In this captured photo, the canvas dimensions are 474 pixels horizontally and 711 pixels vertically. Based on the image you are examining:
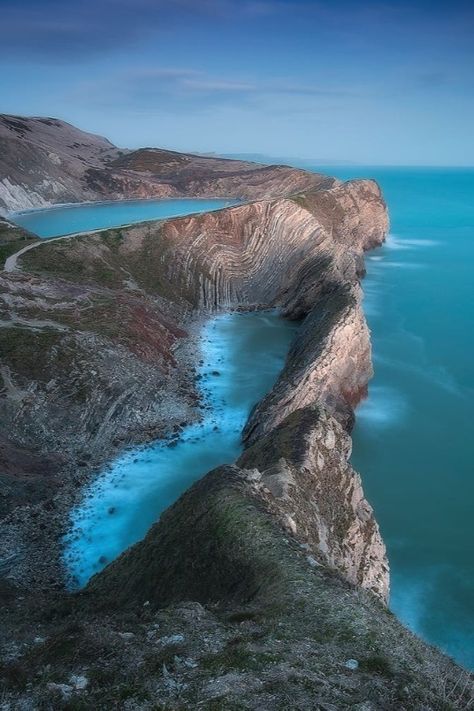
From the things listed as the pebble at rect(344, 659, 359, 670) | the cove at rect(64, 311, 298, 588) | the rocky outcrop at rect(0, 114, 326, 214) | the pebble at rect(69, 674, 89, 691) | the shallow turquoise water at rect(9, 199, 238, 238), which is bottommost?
the cove at rect(64, 311, 298, 588)

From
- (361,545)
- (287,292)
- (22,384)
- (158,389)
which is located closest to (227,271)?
(287,292)

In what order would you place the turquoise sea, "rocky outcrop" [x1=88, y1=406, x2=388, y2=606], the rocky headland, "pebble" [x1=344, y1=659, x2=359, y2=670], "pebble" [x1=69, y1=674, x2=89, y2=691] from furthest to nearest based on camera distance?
the turquoise sea < "rocky outcrop" [x1=88, y1=406, x2=388, y2=606] < "pebble" [x1=344, y1=659, x2=359, y2=670] < the rocky headland < "pebble" [x1=69, y1=674, x2=89, y2=691]

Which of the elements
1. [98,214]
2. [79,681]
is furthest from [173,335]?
[98,214]

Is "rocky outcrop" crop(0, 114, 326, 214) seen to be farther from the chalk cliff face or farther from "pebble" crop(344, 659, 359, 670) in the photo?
"pebble" crop(344, 659, 359, 670)

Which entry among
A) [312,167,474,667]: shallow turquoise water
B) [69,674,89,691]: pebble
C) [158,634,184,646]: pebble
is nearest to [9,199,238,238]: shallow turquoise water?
[312,167,474,667]: shallow turquoise water

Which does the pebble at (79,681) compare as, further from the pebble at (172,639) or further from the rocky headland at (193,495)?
the pebble at (172,639)

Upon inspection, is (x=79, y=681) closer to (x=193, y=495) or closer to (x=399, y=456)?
(x=193, y=495)
